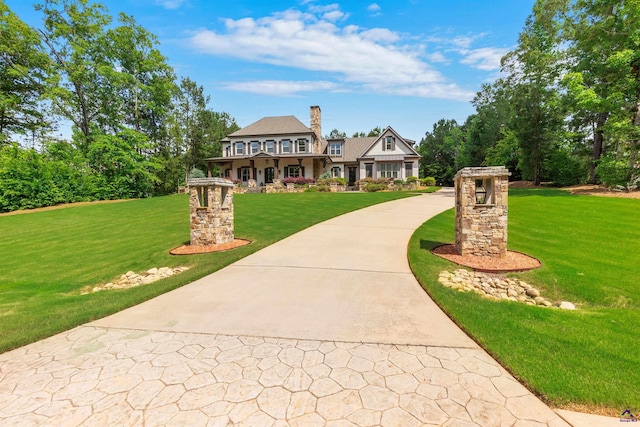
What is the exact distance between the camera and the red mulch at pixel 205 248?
8.25m

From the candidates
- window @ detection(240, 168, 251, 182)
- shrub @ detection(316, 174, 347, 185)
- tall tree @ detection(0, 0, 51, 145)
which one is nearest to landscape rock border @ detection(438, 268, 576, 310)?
shrub @ detection(316, 174, 347, 185)

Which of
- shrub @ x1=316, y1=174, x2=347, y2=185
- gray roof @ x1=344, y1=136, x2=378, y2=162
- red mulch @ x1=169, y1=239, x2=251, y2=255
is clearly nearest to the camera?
red mulch @ x1=169, y1=239, x2=251, y2=255

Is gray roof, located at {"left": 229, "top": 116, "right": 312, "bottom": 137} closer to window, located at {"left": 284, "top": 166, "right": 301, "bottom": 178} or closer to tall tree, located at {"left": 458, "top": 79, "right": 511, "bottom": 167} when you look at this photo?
window, located at {"left": 284, "top": 166, "right": 301, "bottom": 178}

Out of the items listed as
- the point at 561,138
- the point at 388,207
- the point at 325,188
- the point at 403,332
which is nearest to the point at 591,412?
the point at 403,332

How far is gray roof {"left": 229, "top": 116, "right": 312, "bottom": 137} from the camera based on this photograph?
3253 cm

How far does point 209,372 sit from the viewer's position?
112 inches

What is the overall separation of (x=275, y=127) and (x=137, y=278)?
2921cm

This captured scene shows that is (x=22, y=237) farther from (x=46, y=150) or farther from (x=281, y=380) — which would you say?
(x=46, y=150)

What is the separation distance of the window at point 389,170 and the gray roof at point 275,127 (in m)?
9.19

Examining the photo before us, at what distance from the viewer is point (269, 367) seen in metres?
2.94

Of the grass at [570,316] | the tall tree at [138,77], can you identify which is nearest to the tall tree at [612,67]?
the grass at [570,316]

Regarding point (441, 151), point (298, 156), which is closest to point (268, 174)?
point (298, 156)

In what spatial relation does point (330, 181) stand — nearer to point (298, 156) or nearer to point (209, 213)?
point (298, 156)

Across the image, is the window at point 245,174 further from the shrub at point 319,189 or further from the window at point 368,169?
the window at point 368,169
